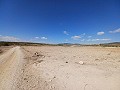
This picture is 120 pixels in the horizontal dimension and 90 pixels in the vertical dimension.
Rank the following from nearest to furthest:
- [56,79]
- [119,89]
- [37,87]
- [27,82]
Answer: [119,89], [37,87], [27,82], [56,79]

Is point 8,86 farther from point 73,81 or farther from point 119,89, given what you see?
point 119,89

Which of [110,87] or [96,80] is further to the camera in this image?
[96,80]

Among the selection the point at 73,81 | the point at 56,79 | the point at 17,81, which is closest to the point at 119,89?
the point at 73,81

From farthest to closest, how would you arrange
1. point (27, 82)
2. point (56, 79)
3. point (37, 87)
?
point (56, 79) < point (27, 82) < point (37, 87)

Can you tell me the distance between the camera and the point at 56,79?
9008mm

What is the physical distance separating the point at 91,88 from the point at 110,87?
4.06 ft

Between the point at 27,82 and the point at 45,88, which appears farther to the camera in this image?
the point at 27,82

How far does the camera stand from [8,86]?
7.69 m

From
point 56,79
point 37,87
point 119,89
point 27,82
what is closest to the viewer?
point 119,89

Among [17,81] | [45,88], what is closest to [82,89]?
[45,88]

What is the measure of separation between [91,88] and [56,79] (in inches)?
112

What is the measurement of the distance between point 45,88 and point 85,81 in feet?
9.91

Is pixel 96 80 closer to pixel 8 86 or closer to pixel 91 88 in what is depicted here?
pixel 91 88

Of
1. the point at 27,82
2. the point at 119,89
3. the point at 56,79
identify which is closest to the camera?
the point at 119,89
